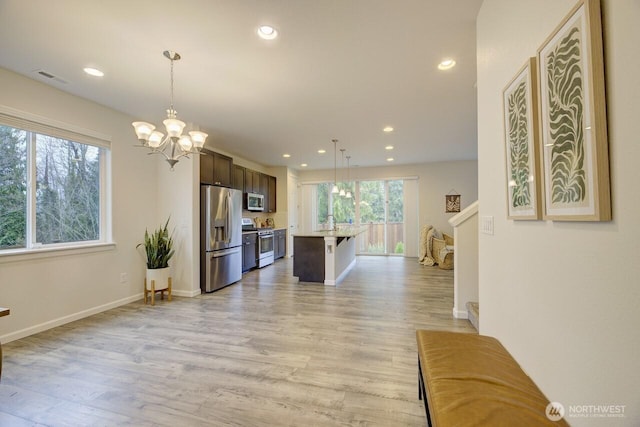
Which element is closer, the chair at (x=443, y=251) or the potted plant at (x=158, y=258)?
the potted plant at (x=158, y=258)

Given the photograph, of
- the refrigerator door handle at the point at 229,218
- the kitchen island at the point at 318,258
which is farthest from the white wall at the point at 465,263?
the refrigerator door handle at the point at 229,218

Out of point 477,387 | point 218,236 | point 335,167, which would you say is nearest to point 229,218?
point 218,236

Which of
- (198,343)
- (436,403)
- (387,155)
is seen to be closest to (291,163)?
(387,155)

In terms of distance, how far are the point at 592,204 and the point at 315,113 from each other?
11.0 ft

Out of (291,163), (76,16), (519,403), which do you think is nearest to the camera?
(519,403)

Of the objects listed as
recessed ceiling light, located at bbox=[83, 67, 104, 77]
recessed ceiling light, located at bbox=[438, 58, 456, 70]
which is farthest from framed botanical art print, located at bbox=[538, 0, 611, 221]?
recessed ceiling light, located at bbox=[83, 67, 104, 77]

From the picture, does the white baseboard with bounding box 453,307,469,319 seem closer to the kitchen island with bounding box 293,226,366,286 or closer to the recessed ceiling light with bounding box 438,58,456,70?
the kitchen island with bounding box 293,226,366,286

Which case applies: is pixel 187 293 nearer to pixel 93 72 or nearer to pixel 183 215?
pixel 183 215

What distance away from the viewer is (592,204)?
811 millimetres

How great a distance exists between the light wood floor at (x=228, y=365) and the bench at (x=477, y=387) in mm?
523

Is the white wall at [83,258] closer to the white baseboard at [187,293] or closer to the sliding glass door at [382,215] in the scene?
the white baseboard at [187,293]

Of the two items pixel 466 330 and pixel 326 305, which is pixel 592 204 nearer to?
pixel 466 330

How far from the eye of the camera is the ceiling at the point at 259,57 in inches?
73.4

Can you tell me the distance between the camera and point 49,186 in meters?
3.00
